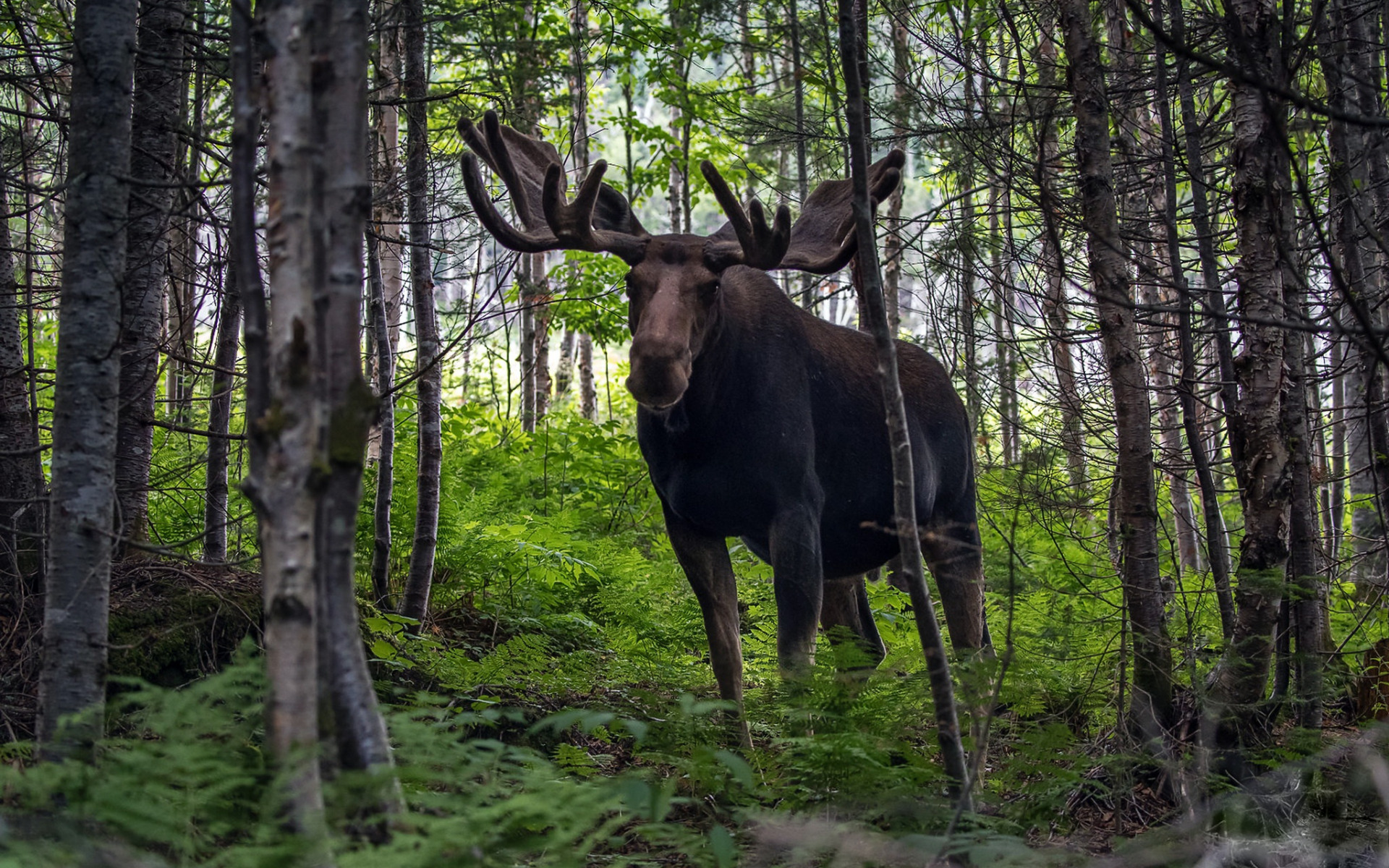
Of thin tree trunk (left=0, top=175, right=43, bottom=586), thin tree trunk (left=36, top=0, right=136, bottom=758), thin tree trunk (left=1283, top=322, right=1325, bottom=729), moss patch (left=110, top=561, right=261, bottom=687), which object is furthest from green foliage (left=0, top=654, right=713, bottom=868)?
thin tree trunk (left=1283, top=322, right=1325, bottom=729)

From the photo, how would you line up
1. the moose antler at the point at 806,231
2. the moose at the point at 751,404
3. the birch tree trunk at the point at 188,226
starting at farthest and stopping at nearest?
the moose at the point at 751,404 < the moose antler at the point at 806,231 < the birch tree trunk at the point at 188,226

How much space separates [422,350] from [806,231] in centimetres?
259

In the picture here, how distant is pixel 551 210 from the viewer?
5781mm

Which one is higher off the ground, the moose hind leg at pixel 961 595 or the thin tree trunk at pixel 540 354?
the thin tree trunk at pixel 540 354

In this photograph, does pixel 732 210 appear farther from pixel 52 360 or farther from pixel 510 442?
pixel 52 360

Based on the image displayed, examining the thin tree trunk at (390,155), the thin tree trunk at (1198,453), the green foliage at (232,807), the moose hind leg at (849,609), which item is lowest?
the green foliage at (232,807)

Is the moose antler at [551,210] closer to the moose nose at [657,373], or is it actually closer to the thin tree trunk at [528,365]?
the moose nose at [657,373]

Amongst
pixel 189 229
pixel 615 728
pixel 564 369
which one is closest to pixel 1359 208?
pixel 615 728

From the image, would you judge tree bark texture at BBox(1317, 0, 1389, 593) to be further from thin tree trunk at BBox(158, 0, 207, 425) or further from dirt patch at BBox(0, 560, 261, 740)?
dirt patch at BBox(0, 560, 261, 740)

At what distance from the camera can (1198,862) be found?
350 centimetres

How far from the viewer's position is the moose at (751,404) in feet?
18.4

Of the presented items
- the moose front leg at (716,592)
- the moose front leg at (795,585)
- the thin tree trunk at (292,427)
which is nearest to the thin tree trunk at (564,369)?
the moose front leg at (716,592)

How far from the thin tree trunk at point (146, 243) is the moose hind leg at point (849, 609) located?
4146 millimetres

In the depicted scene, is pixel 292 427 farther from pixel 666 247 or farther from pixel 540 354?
pixel 540 354
